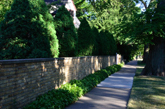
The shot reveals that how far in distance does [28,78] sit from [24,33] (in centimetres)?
306

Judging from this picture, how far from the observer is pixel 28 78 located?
5379mm

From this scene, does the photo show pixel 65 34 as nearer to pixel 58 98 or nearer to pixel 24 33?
pixel 24 33

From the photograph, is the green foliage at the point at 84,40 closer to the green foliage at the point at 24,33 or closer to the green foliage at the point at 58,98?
the green foliage at the point at 24,33

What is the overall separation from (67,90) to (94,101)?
3.62 ft

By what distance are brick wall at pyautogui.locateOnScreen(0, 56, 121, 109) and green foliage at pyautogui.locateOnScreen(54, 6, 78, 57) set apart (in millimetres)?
2306

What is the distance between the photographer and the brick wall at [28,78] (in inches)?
174

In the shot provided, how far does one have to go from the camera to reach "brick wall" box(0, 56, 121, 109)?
14.5 feet

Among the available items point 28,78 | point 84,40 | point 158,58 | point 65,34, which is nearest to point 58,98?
point 28,78

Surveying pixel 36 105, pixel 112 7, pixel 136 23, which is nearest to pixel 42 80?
pixel 36 105

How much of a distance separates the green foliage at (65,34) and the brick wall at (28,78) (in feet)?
7.57

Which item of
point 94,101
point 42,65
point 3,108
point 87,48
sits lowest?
point 94,101

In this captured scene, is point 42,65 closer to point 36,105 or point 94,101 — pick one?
point 36,105

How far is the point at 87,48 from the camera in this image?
540 inches

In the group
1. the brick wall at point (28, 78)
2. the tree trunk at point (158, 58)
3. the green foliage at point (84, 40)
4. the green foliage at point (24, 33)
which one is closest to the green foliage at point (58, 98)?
the brick wall at point (28, 78)
